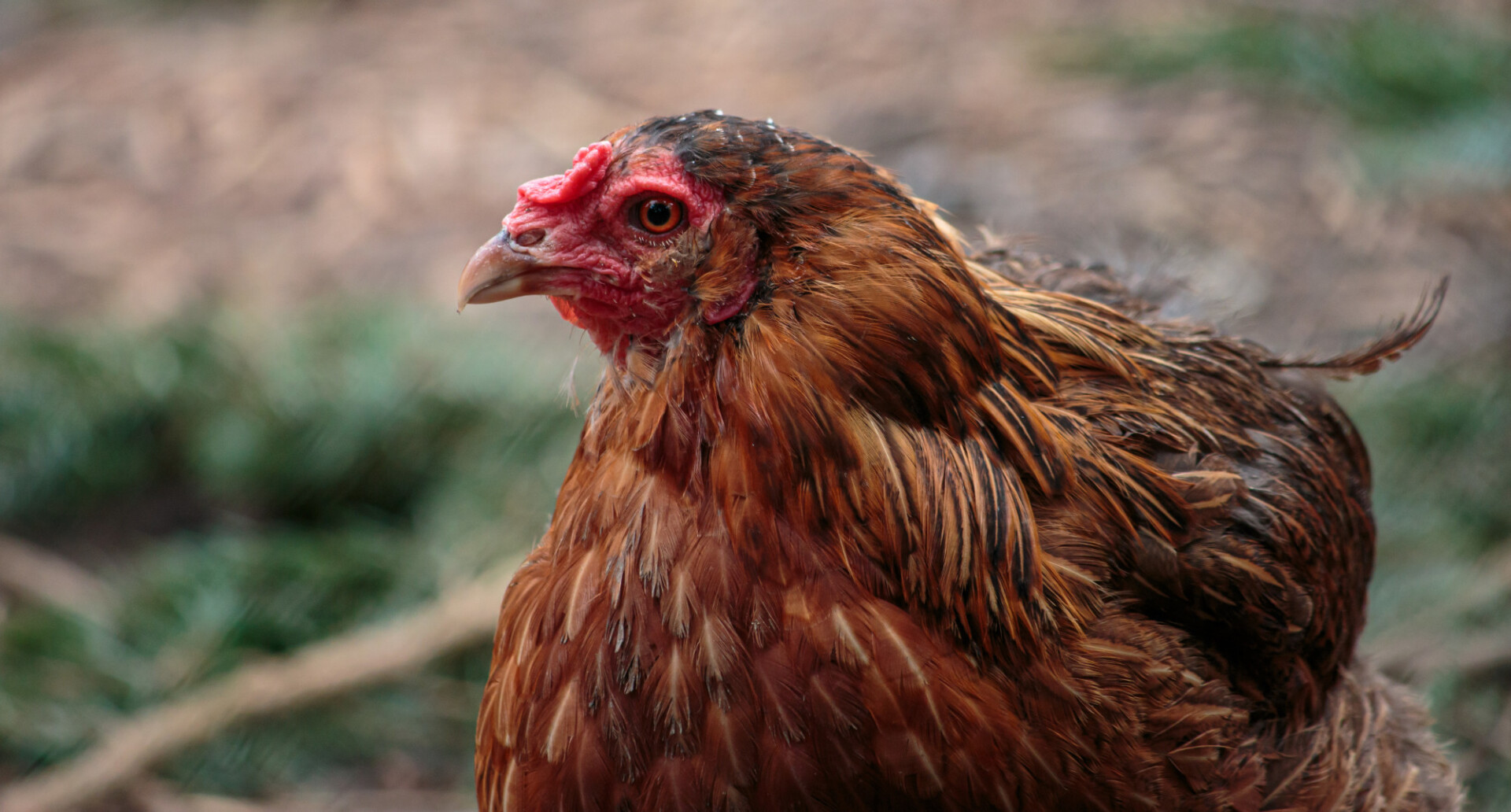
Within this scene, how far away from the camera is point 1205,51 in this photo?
257 inches

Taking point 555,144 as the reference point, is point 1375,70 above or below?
below

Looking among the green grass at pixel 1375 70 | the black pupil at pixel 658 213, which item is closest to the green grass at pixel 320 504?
the green grass at pixel 1375 70

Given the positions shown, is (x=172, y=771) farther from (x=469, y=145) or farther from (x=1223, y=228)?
(x=1223, y=228)

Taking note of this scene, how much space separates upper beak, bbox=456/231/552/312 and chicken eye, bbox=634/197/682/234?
18 cm

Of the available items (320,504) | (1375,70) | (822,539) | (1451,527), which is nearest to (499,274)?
(822,539)

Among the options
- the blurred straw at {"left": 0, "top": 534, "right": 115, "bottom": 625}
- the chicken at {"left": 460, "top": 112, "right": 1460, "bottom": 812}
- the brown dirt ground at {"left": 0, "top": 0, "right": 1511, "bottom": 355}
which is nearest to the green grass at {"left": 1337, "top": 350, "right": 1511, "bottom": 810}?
the brown dirt ground at {"left": 0, "top": 0, "right": 1511, "bottom": 355}

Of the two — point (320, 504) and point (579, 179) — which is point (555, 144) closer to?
point (320, 504)

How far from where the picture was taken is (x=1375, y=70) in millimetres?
5980

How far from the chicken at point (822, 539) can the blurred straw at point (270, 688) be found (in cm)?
193

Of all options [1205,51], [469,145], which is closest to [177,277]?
[469,145]

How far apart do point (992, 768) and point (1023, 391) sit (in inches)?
24.2

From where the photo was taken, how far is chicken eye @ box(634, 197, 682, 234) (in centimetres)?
189

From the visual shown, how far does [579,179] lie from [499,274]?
0.66 feet

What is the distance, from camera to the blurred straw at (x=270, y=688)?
3539mm
